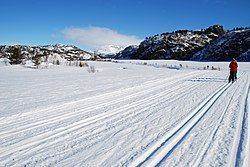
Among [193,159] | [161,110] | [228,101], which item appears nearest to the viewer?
[193,159]

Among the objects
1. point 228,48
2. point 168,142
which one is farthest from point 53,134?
point 228,48

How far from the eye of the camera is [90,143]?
6.07m

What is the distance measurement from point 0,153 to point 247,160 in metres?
4.18

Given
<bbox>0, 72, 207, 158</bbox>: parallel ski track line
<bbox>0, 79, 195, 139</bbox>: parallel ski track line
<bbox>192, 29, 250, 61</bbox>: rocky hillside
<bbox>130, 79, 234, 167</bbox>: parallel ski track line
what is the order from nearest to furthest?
<bbox>130, 79, 234, 167</bbox>: parallel ski track line → <bbox>0, 72, 207, 158</bbox>: parallel ski track line → <bbox>0, 79, 195, 139</bbox>: parallel ski track line → <bbox>192, 29, 250, 61</bbox>: rocky hillside

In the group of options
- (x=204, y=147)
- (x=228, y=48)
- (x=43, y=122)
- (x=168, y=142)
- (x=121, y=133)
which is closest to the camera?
(x=204, y=147)

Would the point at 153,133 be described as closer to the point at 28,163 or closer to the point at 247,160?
the point at 247,160

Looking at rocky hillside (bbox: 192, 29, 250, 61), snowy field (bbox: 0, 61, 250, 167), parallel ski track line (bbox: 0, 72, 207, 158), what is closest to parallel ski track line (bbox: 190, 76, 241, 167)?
snowy field (bbox: 0, 61, 250, 167)

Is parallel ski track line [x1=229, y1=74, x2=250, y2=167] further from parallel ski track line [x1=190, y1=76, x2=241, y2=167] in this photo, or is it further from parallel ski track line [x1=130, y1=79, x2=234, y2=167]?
parallel ski track line [x1=130, y1=79, x2=234, y2=167]

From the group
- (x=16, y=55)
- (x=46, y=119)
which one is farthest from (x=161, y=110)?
(x=16, y=55)

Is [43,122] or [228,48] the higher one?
[228,48]

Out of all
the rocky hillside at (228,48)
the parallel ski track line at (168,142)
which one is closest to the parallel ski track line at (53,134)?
the parallel ski track line at (168,142)

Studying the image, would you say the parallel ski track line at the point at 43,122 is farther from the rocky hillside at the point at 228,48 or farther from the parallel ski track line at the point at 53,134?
the rocky hillside at the point at 228,48

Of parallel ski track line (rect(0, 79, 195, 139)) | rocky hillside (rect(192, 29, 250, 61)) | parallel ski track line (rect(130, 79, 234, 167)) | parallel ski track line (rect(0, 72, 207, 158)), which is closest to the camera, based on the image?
parallel ski track line (rect(130, 79, 234, 167))

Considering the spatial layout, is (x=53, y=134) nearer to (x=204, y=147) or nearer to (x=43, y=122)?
(x=43, y=122)
